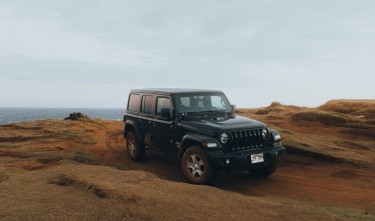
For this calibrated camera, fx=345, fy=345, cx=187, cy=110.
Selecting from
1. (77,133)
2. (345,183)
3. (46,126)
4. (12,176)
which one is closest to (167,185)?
(12,176)

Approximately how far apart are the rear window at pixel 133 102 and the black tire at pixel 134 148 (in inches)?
29.6

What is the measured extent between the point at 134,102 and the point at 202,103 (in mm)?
2664

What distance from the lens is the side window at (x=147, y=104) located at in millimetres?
9648

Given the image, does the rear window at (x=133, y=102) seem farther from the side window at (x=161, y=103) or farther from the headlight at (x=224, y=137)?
the headlight at (x=224, y=137)

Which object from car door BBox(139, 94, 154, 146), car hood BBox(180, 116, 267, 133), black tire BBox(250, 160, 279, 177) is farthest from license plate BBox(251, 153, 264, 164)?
car door BBox(139, 94, 154, 146)

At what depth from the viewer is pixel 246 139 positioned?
299 inches

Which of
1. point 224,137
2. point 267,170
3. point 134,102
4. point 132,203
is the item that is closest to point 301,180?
point 267,170

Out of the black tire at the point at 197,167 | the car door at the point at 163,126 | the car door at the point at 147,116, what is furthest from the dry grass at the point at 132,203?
the car door at the point at 147,116

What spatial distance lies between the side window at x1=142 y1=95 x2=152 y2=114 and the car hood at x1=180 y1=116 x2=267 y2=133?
5.87 feet

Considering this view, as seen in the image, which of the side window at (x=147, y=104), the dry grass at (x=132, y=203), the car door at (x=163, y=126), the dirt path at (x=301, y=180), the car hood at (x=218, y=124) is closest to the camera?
the dry grass at (x=132, y=203)

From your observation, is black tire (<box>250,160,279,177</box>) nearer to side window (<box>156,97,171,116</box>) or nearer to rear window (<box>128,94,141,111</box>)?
side window (<box>156,97,171,116</box>)

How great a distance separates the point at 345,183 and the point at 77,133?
10.6 metres

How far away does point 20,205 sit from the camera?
5.14 metres

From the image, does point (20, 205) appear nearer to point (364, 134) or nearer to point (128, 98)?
point (128, 98)
